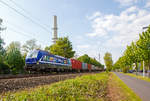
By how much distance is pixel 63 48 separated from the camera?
4728 centimetres

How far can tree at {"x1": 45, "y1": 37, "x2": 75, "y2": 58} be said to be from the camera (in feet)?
149

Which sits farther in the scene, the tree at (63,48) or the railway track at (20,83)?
the tree at (63,48)

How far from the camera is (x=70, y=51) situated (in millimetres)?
48000

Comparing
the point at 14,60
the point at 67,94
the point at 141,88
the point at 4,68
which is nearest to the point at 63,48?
the point at 14,60

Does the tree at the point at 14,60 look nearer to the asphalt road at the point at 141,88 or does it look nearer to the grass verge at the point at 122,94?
the asphalt road at the point at 141,88

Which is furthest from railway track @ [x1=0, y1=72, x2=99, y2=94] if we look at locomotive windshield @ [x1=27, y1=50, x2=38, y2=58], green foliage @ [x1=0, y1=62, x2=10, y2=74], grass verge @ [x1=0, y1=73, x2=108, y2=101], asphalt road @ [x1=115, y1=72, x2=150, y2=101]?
green foliage @ [x1=0, y1=62, x2=10, y2=74]

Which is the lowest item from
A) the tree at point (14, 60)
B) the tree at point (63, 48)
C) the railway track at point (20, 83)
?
the railway track at point (20, 83)

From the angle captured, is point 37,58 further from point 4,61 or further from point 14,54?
point 4,61

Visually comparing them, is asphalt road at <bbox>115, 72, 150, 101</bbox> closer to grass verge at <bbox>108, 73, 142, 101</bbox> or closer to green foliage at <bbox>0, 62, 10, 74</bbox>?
grass verge at <bbox>108, 73, 142, 101</bbox>

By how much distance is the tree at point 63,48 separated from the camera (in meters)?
45.5

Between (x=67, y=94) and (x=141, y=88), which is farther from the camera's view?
(x=141, y=88)

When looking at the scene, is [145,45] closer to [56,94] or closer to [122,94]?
[122,94]

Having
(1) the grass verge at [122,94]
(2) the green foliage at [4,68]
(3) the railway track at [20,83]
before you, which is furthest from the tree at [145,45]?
(2) the green foliage at [4,68]

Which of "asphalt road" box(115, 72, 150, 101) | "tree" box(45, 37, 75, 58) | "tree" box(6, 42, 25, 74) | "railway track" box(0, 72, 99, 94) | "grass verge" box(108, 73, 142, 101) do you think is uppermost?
"tree" box(45, 37, 75, 58)
